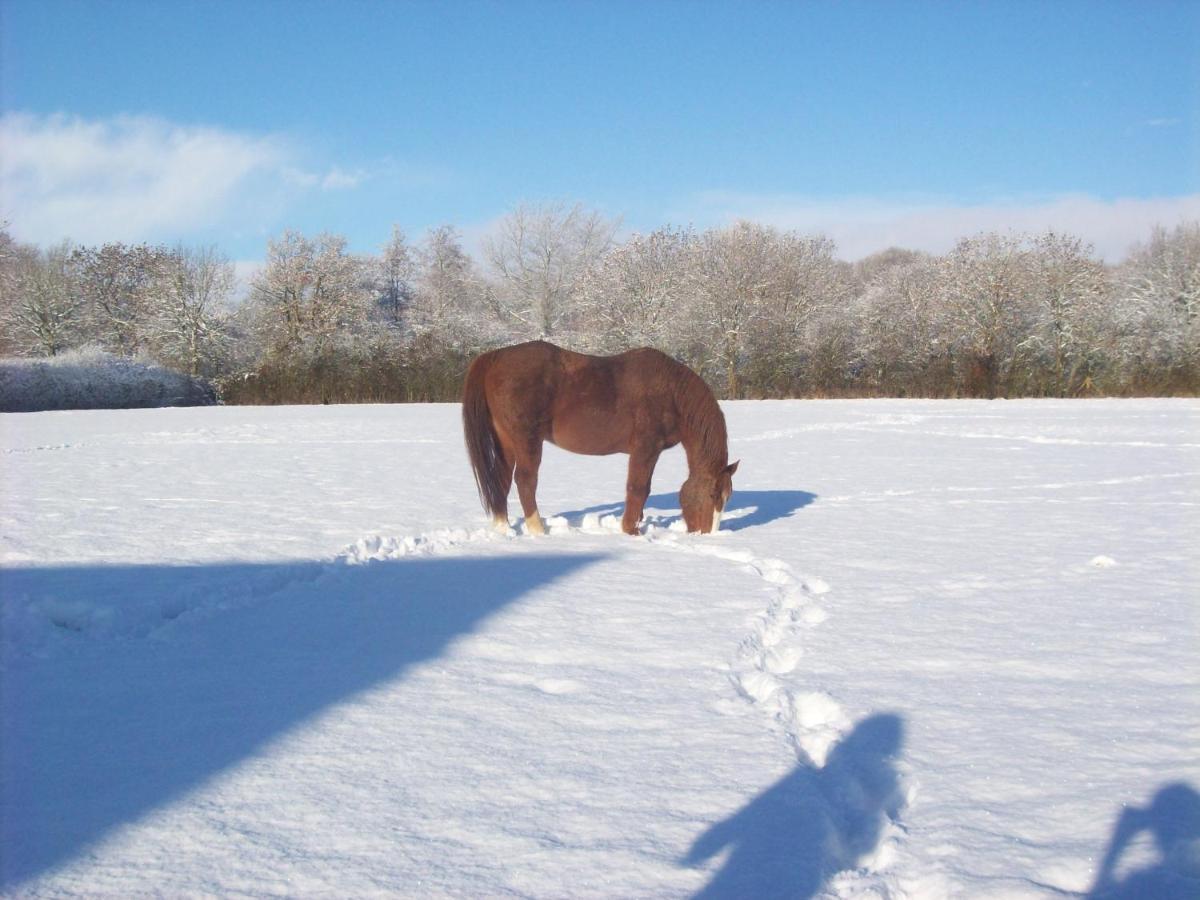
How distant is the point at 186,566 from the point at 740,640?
11.2ft

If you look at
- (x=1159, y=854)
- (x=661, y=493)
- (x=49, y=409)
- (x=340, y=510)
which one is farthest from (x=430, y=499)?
(x=49, y=409)

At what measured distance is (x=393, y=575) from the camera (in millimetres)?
5004

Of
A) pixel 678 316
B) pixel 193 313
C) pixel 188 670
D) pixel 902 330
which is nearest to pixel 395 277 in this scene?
pixel 193 313

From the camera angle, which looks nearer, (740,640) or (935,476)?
(740,640)

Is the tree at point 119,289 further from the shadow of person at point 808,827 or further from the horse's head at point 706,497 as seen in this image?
the shadow of person at point 808,827

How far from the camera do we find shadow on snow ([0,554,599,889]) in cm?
225

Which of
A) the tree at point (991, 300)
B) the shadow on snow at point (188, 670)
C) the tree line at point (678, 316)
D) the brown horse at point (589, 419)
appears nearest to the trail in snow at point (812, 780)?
the shadow on snow at point (188, 670)

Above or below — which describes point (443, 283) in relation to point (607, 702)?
above

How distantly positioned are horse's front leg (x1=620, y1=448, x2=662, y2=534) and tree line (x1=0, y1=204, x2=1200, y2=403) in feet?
74.5

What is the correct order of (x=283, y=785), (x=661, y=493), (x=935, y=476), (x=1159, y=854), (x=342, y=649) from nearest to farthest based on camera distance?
(x=1159, y=854)
(x=283, y=785)
(x=342, y=649)
(x=661, y=493)
(x=935, y=476)

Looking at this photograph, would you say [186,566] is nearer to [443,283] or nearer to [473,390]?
[473,390]

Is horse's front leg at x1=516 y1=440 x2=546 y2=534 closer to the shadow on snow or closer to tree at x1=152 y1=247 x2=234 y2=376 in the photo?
the shadow on snow

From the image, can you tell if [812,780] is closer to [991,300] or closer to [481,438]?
[481,438]

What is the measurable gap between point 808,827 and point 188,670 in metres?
2.48
